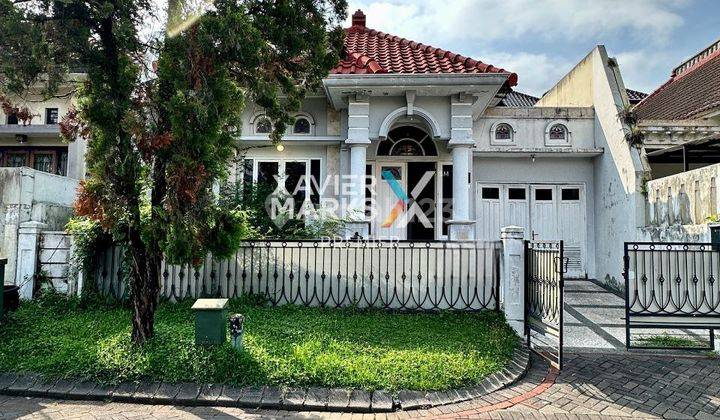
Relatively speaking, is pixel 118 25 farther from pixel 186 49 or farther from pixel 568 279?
pixel 568 279

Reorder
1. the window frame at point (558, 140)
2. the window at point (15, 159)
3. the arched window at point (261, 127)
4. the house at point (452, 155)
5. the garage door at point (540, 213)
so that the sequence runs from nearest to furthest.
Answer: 1. the house at point (452, 155)
2. the arched window at point (261, 127)
3. the window frame at point (558, 140)
4. the garage door at point (540, 213)
5. the window at point (15, 159)

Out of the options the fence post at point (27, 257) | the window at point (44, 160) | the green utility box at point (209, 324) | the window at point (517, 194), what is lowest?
the green utility box at point (209, 324)

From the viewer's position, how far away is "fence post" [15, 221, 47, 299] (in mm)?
7004

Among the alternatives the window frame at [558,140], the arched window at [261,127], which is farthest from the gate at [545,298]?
the arched window at [261,127]

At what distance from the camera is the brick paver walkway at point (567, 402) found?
150 inches

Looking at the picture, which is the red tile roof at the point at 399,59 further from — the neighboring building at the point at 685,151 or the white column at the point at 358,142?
the neighboring building at the point at 685,151

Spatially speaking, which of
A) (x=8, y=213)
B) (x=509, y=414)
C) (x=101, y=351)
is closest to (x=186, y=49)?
(x=101, y=351)

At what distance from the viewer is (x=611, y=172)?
1001 cm

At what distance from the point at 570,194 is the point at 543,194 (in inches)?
29.0

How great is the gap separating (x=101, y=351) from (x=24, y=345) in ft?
3.98

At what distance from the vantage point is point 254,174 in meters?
10.3

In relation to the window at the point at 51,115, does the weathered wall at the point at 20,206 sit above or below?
below

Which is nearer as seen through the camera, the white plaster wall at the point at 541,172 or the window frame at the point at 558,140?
the window frame at the point at 558,140

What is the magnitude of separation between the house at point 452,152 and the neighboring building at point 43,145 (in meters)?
6.82
